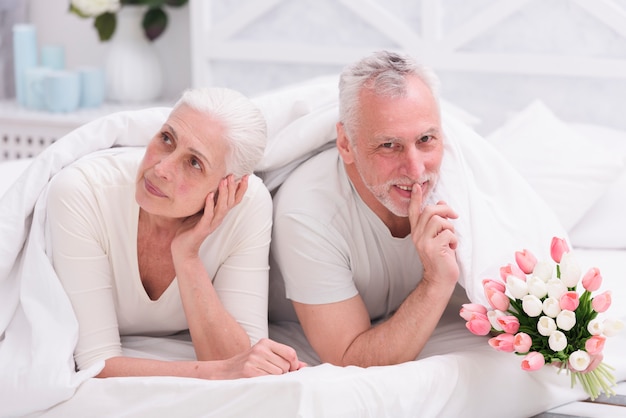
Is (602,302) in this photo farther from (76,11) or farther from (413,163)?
(76,11)

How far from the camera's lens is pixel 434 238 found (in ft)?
6.63

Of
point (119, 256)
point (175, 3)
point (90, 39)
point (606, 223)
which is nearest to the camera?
point (119, 256)

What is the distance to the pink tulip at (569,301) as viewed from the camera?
1866 mm

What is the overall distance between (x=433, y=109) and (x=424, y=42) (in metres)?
1.48

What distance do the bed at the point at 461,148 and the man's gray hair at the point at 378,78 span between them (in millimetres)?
180

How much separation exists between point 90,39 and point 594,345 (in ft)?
9.96

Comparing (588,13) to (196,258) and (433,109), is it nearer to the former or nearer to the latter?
(433,109)

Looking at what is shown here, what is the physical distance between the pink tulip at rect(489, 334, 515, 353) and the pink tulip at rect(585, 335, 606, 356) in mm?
138

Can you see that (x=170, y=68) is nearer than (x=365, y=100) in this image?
No

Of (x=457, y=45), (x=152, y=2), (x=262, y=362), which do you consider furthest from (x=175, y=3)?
(x=262, y=362)

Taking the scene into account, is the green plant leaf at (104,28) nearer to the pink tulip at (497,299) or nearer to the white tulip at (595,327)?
the pink tulip at (497,299)

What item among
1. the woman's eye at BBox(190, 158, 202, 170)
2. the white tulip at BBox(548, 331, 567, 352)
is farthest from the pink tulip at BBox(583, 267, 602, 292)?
the woman's eye at BBox(190, 158, 202, 170)

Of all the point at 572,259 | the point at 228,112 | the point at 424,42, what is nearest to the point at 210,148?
the point at 228,112

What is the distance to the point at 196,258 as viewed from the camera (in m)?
2.08
